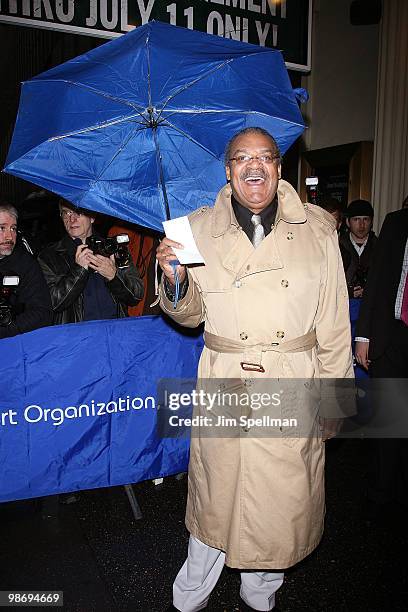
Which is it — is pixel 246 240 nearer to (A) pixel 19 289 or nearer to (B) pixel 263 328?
(B) pixel 263 328

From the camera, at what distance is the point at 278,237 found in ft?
8.02

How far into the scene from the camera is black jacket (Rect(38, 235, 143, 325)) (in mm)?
3789

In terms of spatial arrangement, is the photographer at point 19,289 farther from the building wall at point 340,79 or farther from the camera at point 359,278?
the building wall at point 340,79

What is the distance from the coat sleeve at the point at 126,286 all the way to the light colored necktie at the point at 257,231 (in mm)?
1709

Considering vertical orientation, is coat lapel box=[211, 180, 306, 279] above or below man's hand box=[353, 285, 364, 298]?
above

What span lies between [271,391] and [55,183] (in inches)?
65.2

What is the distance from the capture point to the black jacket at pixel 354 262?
5.32 meters

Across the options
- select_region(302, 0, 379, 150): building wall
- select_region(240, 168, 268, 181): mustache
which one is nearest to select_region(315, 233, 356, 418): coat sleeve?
select_region(240, 168, 268, 181): mustache

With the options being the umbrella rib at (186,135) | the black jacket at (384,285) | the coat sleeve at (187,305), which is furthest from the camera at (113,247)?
the black jacket at (384,285)

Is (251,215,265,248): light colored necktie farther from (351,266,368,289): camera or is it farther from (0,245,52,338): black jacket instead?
(351,266,368,289): camera

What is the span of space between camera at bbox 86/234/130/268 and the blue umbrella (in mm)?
710

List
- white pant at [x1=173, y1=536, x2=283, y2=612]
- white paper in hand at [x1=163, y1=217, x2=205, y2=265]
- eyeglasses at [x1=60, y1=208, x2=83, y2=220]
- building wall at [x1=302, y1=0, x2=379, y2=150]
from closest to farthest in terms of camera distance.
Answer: white paper in hand at [x1=163, y1=217, x2=205, y2=265] → white pant at [x1=173, y1=536, x2=283, y2=612] → eyeglasses at [x1=60, y1=208, x2=83, y2=220] → building wall at [x1=302, y1=0, x2=379, y2=150]

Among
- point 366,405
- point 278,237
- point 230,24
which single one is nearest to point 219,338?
point 278,237

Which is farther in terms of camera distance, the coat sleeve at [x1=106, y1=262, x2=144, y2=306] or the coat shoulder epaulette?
the coat sleeve at [x1=106, y1=262, x2=144, y2=306]
